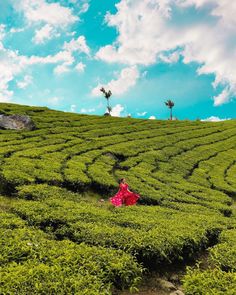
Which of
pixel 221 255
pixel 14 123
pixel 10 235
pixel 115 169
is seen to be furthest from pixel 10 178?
pixel 14 123

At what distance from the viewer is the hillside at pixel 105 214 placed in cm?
783

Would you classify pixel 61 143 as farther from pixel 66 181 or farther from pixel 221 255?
pixel 221 255

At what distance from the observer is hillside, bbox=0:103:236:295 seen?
308 inches

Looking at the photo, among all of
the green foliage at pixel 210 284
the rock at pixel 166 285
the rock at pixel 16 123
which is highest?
the rock at pixel 16 123

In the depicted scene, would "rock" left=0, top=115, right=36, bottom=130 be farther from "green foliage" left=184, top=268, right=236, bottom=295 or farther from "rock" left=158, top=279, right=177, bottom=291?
"green foliage" left=184, top=268, right=236, bottom=295

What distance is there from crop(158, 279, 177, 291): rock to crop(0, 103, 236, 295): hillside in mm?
505

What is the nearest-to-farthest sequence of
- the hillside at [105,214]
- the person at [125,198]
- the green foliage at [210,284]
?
the green foliage at [210,284] → the hillside at [105,214] → the person at [125,198]

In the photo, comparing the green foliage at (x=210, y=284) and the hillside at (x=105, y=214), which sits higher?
the hillside at (x=105, y=214)

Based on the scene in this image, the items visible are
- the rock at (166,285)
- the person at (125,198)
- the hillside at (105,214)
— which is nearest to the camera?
the hillside at (105,214)

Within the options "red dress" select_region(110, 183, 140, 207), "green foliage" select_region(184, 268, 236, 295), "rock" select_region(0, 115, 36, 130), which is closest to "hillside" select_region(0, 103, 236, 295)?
"green foliage" select_region(184, 268, 236, 295)

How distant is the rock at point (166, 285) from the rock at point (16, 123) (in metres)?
23.3

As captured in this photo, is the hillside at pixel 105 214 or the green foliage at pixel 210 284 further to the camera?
the hillside at pixel 105 214

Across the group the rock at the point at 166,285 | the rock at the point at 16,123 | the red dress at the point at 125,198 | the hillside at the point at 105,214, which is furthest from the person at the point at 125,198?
the rock at the point at 16,123

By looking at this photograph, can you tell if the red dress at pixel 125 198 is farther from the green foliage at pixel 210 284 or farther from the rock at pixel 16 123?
the rock at pixel 16 123
